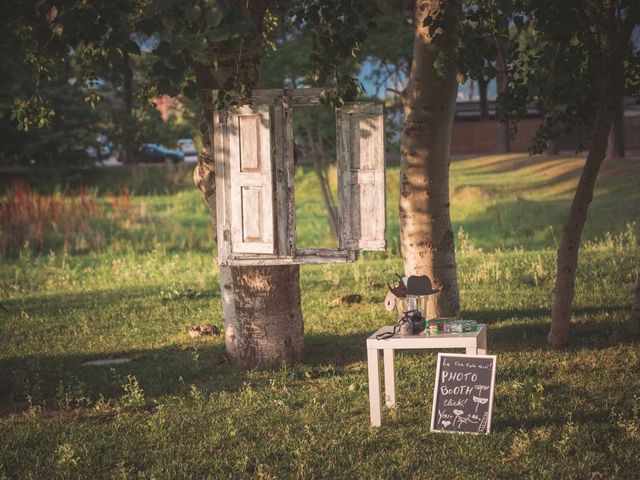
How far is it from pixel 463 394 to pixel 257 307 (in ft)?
10.7

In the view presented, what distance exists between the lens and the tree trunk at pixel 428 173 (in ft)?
36.2

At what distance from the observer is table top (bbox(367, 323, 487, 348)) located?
7.59 meters

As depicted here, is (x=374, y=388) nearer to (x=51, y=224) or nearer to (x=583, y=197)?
(x=583, y=197)

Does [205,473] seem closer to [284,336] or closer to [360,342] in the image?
[284,336]

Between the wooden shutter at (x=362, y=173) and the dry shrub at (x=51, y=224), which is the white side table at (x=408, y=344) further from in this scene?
the dry shrub at (x=51, y=224)

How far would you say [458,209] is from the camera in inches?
1110

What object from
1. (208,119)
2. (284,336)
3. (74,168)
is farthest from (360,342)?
(74,168)

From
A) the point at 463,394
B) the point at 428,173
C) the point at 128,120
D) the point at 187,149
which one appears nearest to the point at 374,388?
the point at 463,394

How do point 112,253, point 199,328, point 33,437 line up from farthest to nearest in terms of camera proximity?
point 112,253
point 199,328
point 33,437

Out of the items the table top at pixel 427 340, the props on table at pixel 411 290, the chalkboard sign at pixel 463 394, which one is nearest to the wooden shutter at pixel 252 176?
the props on table at pixel 411 290

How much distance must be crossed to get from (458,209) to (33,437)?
2106 centimetres

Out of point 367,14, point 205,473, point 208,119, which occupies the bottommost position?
point 205,473

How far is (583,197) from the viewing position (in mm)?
10289

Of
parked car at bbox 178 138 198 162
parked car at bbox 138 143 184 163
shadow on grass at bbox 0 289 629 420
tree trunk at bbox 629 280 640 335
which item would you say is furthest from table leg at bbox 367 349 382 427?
parked car at bbox 178 138 198 162
